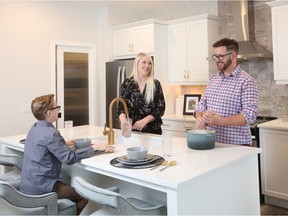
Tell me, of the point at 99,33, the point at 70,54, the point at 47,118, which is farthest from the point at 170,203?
the point at 99,33

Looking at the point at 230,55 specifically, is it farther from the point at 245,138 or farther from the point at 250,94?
the point at 245,138

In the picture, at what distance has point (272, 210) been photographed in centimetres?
307

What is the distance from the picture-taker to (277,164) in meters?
3.05

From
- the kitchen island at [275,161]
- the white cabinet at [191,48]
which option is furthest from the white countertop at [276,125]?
the white cabinet at [191,48]

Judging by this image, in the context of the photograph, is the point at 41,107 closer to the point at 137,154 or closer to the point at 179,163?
the point at 137,154

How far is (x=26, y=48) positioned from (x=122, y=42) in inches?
57.6

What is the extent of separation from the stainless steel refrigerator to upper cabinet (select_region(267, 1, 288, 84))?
198 centimetres

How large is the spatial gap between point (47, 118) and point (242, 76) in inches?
56.6

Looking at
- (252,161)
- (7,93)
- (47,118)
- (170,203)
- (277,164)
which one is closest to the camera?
(170,203)

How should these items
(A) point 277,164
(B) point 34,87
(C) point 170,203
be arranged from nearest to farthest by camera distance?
(C) point 170,203 → (A) point 277,164 → (B) point 34,87

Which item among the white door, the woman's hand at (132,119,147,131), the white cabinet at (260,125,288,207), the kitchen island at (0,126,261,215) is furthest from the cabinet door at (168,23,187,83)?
the kitchen island at (0,126,261,215)

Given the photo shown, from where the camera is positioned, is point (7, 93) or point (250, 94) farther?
point (7, 93)

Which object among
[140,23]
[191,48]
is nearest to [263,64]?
[191,48]

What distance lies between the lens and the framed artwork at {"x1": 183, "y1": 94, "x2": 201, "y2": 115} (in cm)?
439
